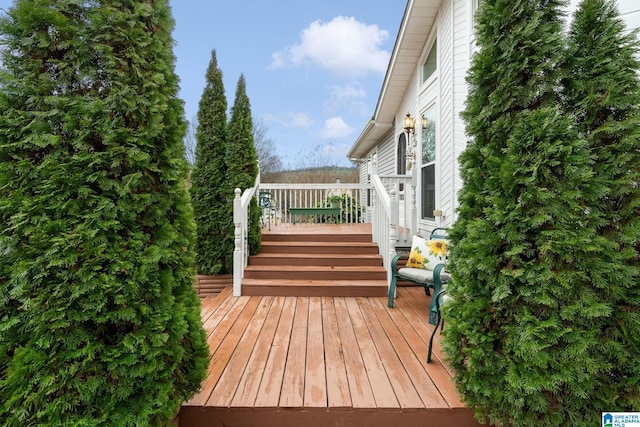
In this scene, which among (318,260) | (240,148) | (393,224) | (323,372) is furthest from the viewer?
(240,148)

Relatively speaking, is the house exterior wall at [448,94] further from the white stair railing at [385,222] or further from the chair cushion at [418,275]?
the chair cushion at [418,275]

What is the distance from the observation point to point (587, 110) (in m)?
1.55

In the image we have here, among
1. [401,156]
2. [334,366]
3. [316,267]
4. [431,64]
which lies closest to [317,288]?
[316,267]

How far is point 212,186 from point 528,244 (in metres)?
4.98

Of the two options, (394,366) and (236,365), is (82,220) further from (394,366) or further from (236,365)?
(394,366)

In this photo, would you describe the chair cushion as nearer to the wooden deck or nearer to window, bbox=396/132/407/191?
the wooden deck

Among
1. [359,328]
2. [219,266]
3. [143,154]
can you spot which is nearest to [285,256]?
[219,266]

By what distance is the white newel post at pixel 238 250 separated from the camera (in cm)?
423

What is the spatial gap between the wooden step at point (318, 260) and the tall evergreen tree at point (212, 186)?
940 mm

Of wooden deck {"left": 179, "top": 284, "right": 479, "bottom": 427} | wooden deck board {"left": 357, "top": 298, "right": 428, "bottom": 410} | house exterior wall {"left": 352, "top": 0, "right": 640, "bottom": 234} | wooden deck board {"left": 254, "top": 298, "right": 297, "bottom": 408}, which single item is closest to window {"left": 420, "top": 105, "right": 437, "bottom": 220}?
house exterior wall {"left": 352, "top": 0, "right": 640, "bottom": 234}

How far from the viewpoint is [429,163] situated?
18.2 ft

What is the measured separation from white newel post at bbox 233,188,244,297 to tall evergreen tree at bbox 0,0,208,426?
2732 mm

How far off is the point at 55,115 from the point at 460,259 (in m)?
2.07

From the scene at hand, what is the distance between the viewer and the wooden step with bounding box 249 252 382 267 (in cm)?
479
